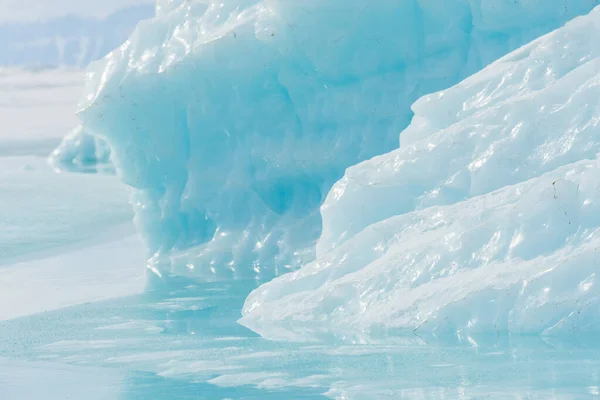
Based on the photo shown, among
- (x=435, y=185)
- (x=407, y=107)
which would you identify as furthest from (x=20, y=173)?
(x=435, y=185)

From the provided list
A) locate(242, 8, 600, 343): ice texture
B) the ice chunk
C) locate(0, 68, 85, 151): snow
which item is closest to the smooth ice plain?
locate(242, 8, 600, 343): ice texture

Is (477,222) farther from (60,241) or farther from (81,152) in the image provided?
(81,152)

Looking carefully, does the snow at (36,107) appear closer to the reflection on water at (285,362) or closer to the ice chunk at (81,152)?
the ice chunk at (81,152)

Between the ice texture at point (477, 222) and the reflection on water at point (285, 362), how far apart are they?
6.7 inches

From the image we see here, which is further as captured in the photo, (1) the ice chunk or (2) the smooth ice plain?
(1) the ice chunk

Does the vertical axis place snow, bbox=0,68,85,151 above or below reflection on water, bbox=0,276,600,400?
above

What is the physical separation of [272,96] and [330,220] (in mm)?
2085

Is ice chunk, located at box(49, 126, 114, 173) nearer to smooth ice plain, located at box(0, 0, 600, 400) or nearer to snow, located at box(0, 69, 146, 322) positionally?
snow, located at box(0, 69, 146, 322)

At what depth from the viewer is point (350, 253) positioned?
5.80 m

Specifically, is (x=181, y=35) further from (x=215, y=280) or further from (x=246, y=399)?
(x=246, y=399)

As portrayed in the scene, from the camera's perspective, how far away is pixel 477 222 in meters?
5.22

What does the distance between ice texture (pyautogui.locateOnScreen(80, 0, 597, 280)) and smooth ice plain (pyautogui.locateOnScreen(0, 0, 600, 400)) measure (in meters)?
0.02

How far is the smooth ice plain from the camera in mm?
4500

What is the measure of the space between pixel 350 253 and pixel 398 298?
0.72m
